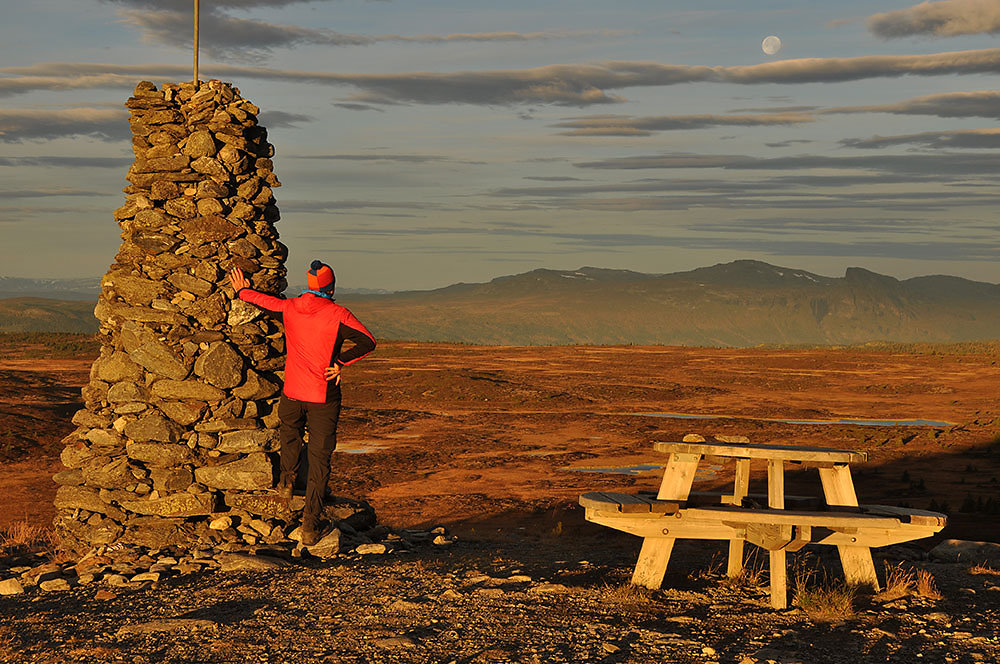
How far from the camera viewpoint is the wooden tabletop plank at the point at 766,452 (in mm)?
7465

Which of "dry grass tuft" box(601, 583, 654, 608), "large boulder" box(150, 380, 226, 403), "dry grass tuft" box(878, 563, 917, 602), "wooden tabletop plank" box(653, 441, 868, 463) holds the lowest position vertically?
"dry grass tuft" box(601, 583, 654, 608)

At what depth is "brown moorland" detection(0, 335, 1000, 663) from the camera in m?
6.39

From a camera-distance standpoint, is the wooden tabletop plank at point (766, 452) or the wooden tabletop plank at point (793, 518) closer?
the wooden tabletop plank at point (793, 518)

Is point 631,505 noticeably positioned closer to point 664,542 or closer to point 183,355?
point 664,542

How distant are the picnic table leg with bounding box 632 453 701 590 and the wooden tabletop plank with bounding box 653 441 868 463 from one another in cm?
11

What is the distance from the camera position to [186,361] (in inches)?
391

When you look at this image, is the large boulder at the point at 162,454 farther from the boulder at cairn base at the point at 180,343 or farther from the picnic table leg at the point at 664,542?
the picnic table leg at the point at 664,542

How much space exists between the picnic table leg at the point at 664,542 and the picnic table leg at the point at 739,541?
0.75m

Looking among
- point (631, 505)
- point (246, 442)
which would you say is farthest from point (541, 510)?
point (631, 505)

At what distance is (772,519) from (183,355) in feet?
20.6

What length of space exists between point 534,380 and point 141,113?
31855 mm

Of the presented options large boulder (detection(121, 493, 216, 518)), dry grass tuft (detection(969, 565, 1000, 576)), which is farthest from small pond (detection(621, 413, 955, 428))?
large boulder (detection(121, 493, 216, 518))

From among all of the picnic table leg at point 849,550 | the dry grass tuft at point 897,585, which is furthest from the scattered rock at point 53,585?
the dry grass tuft at point 897,585

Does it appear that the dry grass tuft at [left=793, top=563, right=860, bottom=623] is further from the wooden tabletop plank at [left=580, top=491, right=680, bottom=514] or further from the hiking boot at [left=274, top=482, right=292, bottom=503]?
the hiking boot at [left=274, top=482, right=292, bottom=503]
